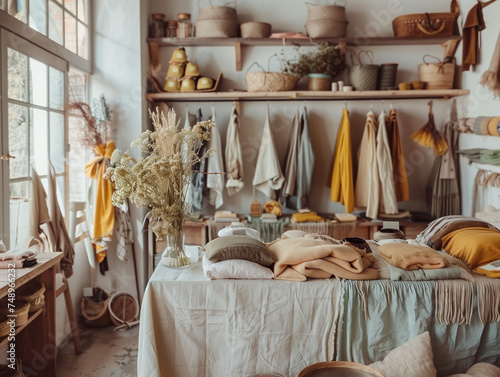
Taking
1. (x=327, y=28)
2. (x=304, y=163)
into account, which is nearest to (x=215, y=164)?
(x=304, y=163)

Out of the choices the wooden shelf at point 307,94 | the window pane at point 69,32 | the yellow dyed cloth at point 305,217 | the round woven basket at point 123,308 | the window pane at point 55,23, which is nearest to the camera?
the window pane at point 55,23

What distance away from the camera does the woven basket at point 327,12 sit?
4453 mm

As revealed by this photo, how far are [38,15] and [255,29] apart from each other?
5.97 ft

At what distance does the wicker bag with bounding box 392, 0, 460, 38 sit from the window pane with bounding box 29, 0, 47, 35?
286cm

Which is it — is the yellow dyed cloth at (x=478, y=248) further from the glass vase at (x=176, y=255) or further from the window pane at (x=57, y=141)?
the window pane at (x=57, y=141)

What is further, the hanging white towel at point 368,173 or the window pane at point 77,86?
the hanging white towel at point 368,173

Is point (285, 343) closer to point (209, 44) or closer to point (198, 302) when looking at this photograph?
point (198, 302)

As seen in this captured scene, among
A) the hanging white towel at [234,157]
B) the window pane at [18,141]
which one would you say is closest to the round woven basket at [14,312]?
the window pane at [18,141]

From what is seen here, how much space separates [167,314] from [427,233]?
1.54m

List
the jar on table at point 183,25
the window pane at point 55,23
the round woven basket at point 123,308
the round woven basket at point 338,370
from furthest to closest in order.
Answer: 1. the jar on table at point 183,25
2. the round woven basket at point 123,308
3. the window pane at point 55,23
4. the round woven basket at point 338,370

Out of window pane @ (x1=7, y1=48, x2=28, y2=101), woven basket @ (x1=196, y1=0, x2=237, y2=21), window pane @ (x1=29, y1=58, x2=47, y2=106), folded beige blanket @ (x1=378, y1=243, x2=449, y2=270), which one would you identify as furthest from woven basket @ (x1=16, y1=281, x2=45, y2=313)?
woven basket @ (x1=196, y1=0, x2=237, y2=21)

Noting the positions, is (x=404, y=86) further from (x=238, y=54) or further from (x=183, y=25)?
(x=183, y=25)

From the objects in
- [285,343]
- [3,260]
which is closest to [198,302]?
[285,343]

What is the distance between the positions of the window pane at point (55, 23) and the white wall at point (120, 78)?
0.65 meters
